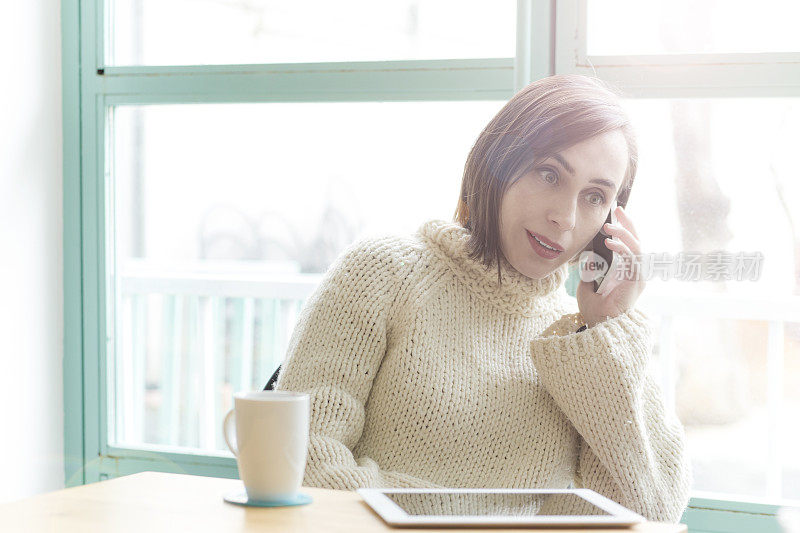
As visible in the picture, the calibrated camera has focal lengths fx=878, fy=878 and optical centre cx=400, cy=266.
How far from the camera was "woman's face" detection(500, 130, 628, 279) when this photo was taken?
49.2 inches

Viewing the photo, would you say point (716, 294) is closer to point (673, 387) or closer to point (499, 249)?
point (673, 387)

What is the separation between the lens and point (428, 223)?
1.37 m

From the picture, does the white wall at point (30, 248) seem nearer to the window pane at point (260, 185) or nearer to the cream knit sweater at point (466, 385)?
the window pane at point (260, 185)

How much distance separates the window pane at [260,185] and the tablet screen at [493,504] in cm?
106

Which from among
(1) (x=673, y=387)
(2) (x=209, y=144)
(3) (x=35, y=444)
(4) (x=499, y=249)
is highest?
(2) (x=209, y=144)

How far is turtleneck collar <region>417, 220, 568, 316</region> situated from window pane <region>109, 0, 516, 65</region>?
537mm

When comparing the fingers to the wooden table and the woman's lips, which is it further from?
the wooden table

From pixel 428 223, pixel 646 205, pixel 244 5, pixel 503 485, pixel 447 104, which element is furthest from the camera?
pixel 244 5

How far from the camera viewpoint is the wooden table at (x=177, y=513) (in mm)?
696

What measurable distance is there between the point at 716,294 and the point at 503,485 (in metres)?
0.76

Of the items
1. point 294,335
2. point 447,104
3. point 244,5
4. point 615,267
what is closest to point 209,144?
point 244,5

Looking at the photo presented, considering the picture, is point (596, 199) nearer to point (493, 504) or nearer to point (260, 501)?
point (493, 504)

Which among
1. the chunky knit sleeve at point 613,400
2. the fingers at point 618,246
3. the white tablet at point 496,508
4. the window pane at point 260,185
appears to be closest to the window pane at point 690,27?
the window pane at point 260,185
